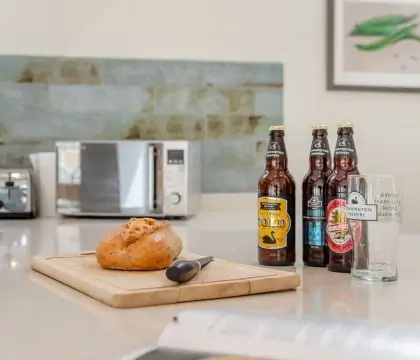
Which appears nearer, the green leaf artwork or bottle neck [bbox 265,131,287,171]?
bottle neck [bbox 265,131,287,171]

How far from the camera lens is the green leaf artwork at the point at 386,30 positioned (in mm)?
2648

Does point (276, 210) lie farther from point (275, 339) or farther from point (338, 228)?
point (275, 339)

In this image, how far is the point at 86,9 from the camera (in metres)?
2.51

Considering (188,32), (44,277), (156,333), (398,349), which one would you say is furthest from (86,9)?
(398,349)

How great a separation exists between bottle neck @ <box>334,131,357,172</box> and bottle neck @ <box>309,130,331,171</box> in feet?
0.10

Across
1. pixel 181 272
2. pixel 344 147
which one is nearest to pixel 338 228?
pixel 344 147

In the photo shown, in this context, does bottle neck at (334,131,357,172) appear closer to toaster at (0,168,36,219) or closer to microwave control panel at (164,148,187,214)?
microwave control panel at (164,148,187,214)

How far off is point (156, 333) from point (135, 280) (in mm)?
207

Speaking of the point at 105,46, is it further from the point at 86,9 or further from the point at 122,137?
the point at 122,137

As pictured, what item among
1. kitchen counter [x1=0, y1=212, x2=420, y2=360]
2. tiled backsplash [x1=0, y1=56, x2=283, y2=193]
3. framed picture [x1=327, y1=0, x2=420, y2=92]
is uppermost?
framed picture [x1=327, y1=0, x2=420, y2=92]

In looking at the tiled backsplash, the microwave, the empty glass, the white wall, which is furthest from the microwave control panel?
the empty glass

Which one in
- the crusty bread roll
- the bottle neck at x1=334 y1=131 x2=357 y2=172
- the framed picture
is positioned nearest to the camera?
the crusty bread roll

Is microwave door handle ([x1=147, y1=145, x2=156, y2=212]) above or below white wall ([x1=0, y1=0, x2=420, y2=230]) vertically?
below

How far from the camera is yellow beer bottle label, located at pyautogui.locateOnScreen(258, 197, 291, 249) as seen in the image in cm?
107
